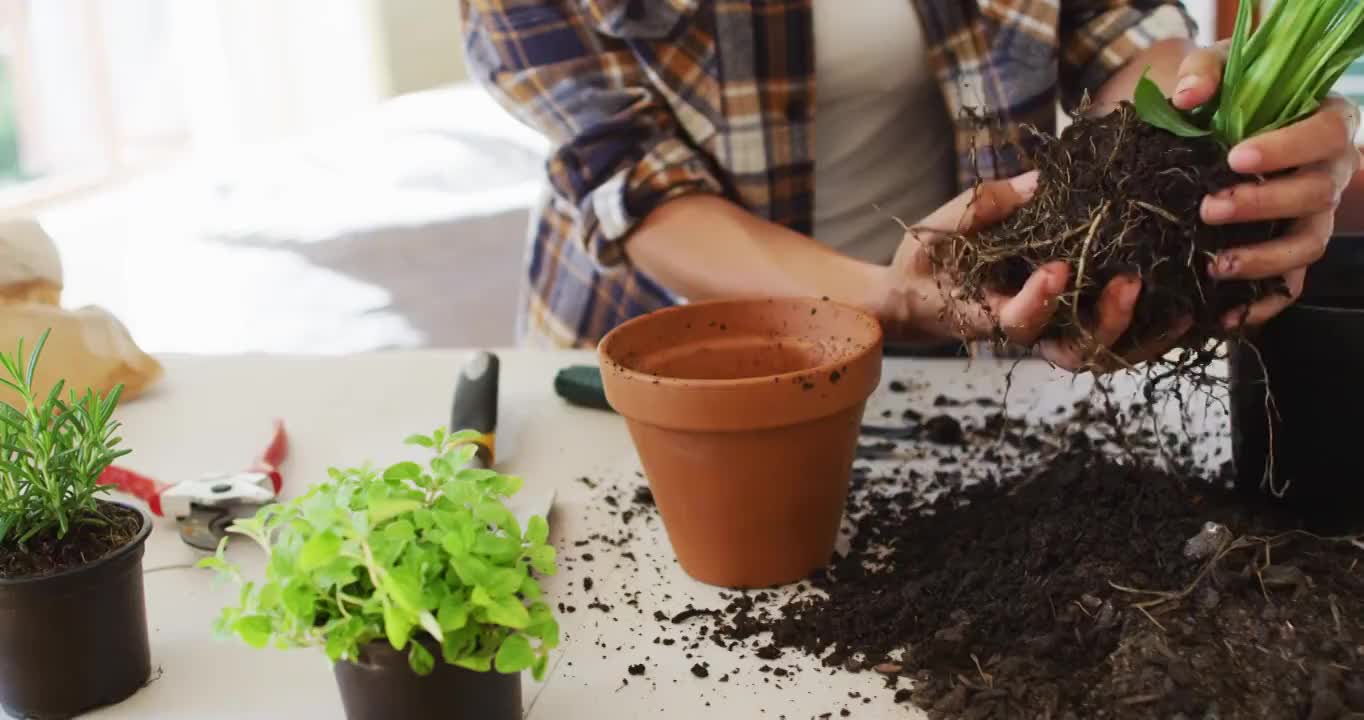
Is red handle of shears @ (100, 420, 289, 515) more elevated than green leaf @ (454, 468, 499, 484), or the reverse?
green leaf @ (454, 468, 499, 484)

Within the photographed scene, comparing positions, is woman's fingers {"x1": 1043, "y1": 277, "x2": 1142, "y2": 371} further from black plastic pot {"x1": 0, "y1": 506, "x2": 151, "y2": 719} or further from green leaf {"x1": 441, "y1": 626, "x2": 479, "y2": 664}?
black plastic pot {"x1": 0, "y1": 506, "x2": 151, "y2": 719}

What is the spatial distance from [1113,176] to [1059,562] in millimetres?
229

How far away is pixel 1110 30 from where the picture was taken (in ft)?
3.59

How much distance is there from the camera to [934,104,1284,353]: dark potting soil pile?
2.26ft

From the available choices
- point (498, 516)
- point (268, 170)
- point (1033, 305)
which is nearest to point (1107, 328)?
point (1033, 305)

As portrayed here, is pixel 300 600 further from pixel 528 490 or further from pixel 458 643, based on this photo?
pixel 528 490

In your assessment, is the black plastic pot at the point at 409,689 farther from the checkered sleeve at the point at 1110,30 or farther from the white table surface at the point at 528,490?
the checkered sleeve at the point at 1110,30

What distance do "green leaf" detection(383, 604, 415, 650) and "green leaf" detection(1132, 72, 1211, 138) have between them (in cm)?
52

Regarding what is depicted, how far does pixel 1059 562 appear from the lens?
2.23 ft

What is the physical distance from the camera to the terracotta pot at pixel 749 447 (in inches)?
26.4

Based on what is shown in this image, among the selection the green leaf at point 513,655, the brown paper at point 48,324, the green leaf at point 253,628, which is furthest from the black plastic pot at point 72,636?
the brown paper at point 48,324

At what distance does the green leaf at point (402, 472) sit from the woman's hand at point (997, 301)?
374 mm

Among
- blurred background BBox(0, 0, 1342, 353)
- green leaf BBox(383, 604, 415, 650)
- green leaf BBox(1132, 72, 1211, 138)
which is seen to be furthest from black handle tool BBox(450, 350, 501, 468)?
blurred background BBox(0, 0, 1342, 353)

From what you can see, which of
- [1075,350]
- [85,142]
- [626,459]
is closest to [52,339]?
[626,459]
